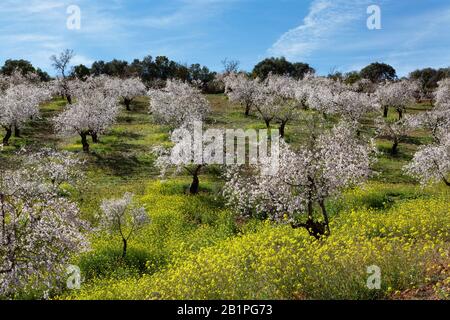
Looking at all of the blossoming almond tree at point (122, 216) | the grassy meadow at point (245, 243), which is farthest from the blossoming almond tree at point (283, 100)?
the blossoming almond tree at point (122, 216)

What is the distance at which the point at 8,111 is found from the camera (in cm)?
5394

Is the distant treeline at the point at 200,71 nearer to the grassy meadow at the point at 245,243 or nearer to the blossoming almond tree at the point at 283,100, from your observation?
the blossoming almond tree at the point at 283,100

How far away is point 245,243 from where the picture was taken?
2212 centimetres

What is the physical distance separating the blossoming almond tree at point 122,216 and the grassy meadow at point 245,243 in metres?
0.76

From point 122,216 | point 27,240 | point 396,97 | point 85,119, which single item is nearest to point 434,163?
point 122,216

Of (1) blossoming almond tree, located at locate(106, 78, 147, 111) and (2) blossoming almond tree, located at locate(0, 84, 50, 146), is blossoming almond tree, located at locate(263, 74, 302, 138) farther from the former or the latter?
(2) blossoming almond tree, located at locate(0, 84, 50, 146)

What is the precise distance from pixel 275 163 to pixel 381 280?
10637 mm

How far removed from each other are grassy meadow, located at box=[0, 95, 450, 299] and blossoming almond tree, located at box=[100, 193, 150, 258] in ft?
2.49

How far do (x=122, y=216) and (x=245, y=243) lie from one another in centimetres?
858

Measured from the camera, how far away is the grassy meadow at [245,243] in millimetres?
15148

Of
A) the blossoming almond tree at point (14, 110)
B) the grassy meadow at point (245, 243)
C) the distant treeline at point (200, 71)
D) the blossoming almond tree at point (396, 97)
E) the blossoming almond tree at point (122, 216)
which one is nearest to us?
the grassy meadow at point (245, 243)

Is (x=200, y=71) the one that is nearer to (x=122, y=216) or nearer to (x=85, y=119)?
(x=85, y=119)
